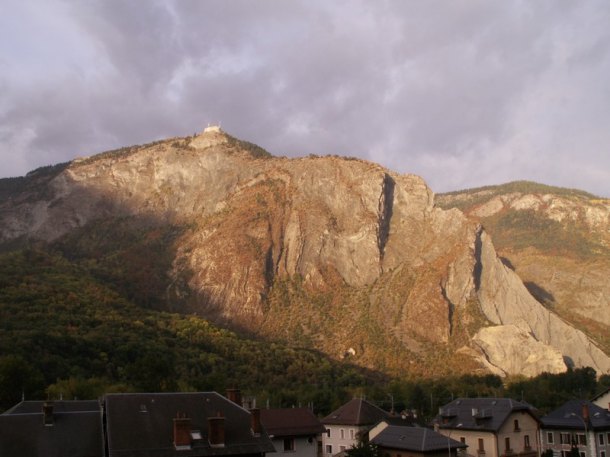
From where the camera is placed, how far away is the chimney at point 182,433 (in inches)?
1389

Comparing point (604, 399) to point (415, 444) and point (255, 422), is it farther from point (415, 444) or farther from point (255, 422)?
point (255, 422)

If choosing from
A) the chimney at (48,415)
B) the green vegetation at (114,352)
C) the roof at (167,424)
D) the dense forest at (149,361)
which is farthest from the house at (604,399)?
the chimney at (48,415)

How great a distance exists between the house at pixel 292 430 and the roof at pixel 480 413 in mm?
13049

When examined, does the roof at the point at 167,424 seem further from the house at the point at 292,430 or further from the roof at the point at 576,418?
the roof at the point at 576,418

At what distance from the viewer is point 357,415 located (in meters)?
63.4

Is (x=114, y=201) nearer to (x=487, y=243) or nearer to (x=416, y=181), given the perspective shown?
(x=416, y=181)

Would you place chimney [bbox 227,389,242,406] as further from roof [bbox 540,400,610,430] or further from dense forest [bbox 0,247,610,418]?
roof [bbox 540,400,610,430]

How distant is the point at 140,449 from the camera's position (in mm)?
34406

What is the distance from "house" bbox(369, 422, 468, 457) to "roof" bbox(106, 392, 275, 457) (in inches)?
536

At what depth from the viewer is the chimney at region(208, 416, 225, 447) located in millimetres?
36319

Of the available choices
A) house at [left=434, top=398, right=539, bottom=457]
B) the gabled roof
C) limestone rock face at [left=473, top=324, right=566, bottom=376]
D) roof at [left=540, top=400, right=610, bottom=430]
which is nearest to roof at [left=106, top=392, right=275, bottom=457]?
house at [left=434, top=398, right=539, bottom=457]

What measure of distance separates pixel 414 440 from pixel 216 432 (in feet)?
61.9

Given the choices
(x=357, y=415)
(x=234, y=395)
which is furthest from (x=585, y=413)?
(x=234, y=395)

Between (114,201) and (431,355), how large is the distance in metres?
98.7
